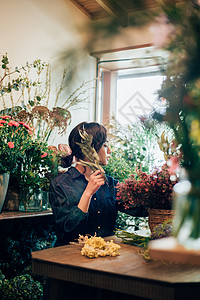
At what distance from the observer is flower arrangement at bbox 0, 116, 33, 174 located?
2.46 m

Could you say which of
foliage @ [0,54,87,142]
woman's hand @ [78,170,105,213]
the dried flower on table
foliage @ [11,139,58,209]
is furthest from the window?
the dried flower on table

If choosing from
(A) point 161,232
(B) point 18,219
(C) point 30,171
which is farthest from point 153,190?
(C) point 30,171

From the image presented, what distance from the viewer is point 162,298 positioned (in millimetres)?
1113

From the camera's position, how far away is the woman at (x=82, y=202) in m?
1.97

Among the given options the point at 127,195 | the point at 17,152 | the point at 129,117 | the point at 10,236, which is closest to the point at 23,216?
the point at 10,236

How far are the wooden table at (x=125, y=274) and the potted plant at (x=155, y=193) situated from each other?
9.5 inches

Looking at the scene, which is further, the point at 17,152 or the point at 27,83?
the point at 27,83

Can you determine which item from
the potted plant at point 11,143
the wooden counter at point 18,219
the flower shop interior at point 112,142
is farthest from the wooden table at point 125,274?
the potted plant at point 11,143

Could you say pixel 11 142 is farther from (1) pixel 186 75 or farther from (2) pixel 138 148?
(1) pixel 186 75

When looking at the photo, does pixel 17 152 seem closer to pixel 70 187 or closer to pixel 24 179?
pixel 24 179

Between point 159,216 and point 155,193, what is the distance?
0.34ft

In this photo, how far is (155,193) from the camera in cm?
170

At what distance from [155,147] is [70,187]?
1981mm

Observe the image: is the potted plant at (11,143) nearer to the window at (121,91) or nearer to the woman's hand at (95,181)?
the woman's hand at (95,181)
